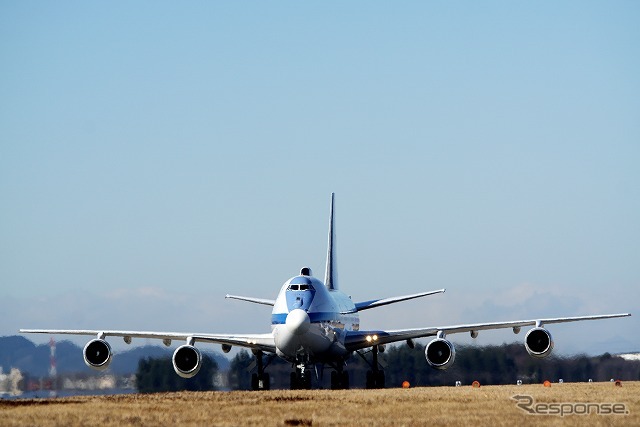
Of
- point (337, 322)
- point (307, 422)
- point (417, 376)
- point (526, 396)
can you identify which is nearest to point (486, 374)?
point (417, 376)

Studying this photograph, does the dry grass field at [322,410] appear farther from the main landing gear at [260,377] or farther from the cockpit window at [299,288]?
the main landing gear at [260,377]

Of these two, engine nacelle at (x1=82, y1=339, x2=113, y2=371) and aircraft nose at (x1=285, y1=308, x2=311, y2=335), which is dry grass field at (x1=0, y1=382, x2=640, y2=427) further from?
engine nacelle at (x1=82, y1=339, x2=113, y2=371)

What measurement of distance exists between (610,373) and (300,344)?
16.8m

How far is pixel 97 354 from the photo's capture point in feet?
139

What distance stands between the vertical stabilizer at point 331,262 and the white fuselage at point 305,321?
1147 cm

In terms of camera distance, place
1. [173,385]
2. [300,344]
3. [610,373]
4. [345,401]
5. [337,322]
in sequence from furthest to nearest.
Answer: [610,373]
[173,385]
[337,322]
[300,344]
[345,401]

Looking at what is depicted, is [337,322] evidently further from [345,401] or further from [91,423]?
[91,423]

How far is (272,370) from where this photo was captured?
49.0 meters

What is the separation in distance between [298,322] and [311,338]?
4.28 ft

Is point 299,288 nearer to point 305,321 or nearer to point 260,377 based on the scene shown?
point 305,321

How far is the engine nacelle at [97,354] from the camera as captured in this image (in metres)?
42.1

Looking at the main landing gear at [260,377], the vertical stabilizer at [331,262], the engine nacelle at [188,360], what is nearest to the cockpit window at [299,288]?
the engine nacelle at [188,360]

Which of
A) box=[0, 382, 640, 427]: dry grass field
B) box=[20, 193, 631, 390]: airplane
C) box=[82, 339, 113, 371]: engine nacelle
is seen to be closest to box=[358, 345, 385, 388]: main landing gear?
box=[20, 193, 631, 390]: airplane

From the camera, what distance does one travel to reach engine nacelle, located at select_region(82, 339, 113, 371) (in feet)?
138
